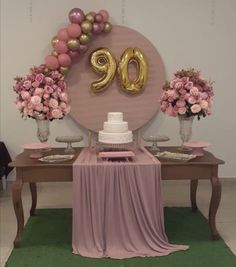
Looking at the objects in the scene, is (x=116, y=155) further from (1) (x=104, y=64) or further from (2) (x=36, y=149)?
(1) (x=104, y=64)

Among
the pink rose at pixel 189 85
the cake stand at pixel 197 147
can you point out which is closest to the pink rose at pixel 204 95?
the pink rose at pixel 189 85

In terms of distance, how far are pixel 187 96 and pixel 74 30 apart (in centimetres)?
158

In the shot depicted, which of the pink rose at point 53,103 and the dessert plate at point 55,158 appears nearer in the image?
the dessert plate at point 55,158

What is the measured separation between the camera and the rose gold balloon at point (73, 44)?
3936mm

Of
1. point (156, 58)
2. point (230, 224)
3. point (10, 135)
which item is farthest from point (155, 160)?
point (10, 135)

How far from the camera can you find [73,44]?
393cm

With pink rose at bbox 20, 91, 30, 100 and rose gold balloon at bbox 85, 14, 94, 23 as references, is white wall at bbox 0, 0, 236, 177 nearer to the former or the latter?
rose gold balloon at bbox 85, 14, 94, 23

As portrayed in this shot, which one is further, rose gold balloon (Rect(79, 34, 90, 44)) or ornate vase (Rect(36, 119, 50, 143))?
rose gold balloon (Rect(79, 34, 90, 44))

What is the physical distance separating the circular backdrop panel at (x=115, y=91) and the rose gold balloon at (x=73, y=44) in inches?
11.4

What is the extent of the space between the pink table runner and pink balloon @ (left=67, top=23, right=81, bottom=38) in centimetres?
173

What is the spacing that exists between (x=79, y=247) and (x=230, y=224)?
1.39 meters

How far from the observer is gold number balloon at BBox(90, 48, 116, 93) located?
4.19 metres

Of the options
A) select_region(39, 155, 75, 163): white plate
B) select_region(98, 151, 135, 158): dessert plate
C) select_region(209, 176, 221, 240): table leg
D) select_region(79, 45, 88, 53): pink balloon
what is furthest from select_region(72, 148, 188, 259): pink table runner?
select_region(79, 45, 88, 53): pink balloon

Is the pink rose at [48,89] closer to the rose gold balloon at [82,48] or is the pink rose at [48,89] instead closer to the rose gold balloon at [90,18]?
the rose gold balloon at [82,48]
